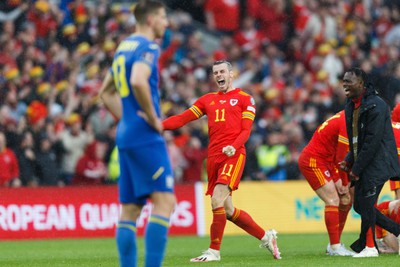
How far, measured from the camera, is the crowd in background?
2009cm

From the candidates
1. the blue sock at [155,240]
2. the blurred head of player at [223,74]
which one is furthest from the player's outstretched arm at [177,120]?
the blue sock at [155,240]

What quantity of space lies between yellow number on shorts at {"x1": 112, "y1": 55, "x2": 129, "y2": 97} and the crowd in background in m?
10.8

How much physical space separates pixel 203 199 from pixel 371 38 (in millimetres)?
9963

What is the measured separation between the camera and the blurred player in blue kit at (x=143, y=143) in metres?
8.20

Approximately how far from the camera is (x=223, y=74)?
41.3 feet

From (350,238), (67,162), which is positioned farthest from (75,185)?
(350,238)

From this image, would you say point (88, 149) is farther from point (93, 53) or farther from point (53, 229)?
point (93, 53)

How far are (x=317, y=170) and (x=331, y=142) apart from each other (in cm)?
42

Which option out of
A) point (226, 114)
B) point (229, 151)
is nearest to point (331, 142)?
point (226, 114)

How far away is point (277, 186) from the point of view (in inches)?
796

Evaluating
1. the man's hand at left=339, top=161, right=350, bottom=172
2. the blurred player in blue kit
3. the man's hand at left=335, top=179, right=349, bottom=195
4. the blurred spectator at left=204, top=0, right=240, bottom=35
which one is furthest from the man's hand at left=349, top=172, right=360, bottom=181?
the blurred spectator at left=204, top=0, right=240, bottom=35

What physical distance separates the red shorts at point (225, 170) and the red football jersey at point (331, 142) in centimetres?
123

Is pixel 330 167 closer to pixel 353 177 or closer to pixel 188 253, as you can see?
pixel 353 177

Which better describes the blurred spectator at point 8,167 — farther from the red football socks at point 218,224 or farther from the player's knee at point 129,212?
the player's knee at point 129,212
